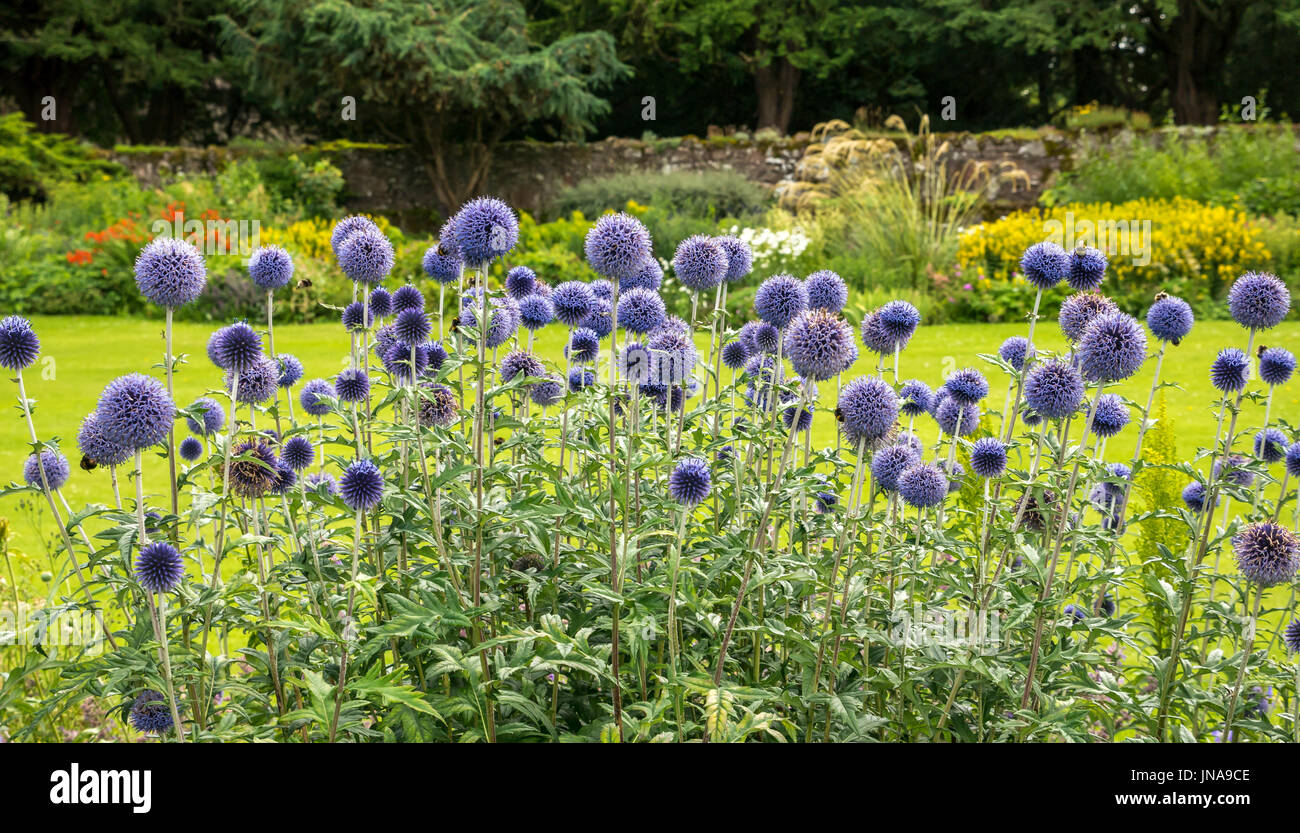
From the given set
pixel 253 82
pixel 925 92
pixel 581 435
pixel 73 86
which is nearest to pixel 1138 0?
pixel 925 92

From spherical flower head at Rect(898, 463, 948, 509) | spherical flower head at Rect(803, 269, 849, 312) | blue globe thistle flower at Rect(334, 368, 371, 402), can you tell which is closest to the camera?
spherical flower head at Rect(898, 463, 948, 509)

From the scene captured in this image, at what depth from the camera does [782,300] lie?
9.30 feet

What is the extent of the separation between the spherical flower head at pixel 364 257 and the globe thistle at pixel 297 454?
19.0 inches

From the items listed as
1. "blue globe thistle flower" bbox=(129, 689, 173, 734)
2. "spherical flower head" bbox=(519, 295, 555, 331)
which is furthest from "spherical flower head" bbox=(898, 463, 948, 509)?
"blue globe thistle flower" bbox=(129, 689, 173, 734)

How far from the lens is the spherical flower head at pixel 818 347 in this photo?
8.09 ft

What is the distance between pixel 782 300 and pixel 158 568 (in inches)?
66.9

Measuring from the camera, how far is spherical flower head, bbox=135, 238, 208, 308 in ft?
7.42

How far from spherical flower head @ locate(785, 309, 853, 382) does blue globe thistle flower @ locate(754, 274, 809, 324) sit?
0.32m

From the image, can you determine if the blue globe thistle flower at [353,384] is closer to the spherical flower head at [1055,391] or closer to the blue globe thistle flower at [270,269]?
the blue globe thistle flower at [270,269]

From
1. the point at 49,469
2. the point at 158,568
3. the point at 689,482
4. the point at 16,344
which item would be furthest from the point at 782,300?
the point at 49,469

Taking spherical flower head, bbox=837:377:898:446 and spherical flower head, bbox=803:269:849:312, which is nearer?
spherical flower head, bbox=837:377:898:446

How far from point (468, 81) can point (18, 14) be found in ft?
42.6

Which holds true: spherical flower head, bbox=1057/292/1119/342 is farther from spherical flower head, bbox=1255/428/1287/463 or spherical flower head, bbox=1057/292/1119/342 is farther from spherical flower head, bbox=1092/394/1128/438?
spherical flower head, bbox=1255/428/1287/463

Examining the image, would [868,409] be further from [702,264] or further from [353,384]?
[353,384]
